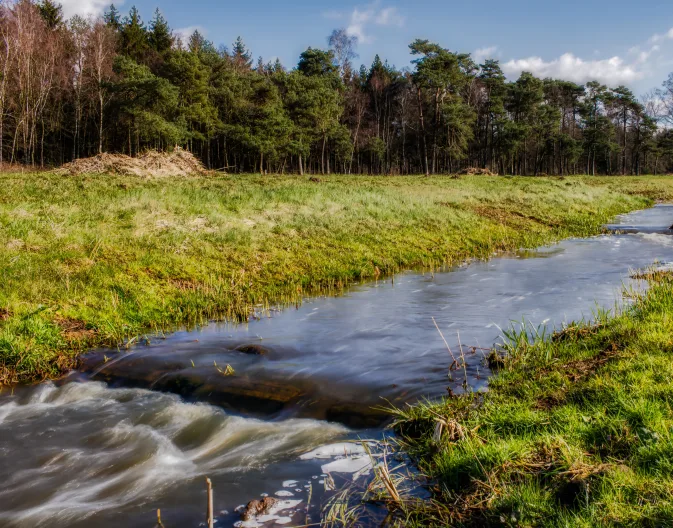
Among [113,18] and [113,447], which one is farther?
[113,18]

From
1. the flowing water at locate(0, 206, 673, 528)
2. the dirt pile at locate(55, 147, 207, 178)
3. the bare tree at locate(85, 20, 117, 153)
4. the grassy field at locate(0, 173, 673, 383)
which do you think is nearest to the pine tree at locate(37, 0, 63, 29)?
the bare tree at locate(85, 20, 117, 153)

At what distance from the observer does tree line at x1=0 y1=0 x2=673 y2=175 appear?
48969mm

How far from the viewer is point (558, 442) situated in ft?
13.7

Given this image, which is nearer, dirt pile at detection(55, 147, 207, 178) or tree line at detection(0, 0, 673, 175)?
dirt pile at detection(55, 147, 207, 178)

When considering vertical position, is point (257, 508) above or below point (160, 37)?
below

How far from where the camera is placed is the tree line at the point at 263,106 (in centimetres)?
4897

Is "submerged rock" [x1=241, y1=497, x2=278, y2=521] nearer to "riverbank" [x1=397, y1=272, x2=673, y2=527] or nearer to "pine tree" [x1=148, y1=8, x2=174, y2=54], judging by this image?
"riverbank" [x1=397, y1=272, x2=673, y2=527]

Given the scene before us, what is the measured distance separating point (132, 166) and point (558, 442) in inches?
1210

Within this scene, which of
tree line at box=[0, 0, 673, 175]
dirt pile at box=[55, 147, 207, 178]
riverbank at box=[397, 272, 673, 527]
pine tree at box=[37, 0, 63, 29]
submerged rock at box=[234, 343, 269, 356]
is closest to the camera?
riverbank at box=[397, 272, 673, 527]

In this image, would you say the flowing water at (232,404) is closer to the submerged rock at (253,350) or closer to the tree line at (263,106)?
the submerged rock at (253,350)

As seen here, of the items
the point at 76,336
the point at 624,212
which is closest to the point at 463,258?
the point at 76,336

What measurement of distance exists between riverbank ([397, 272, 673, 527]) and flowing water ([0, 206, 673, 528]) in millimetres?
715

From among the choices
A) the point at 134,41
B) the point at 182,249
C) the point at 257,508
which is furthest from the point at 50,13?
the point at 257,508

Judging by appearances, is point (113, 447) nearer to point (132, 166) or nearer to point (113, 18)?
point (132, 166)
